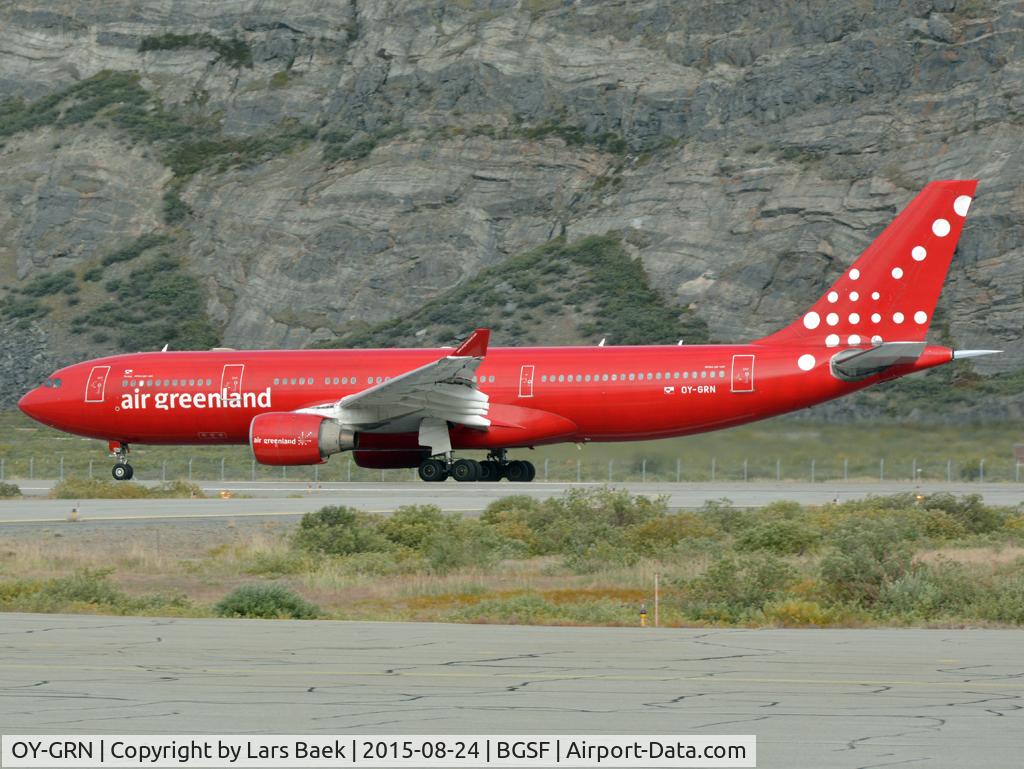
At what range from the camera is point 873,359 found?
34.1 m

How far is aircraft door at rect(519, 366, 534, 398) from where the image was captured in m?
36.4

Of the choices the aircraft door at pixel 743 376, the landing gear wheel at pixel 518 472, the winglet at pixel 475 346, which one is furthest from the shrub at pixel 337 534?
the landing gear wheel at pixel 518 472

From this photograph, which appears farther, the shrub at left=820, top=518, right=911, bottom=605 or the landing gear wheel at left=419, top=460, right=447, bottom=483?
the landing gear wheel at left=419, top=460, right=447, bottom=483

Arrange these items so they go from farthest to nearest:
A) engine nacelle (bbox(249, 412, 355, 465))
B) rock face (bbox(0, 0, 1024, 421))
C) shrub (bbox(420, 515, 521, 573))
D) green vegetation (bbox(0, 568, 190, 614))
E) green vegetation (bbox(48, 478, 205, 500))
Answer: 1. rock face (bbox(0, 0, 1024, 421))
2. green vegetation (bbox(48, 478, 205, 500))
3. engine nacelle (bbox(249, 412, 355, 465))
4. shrub (bbox(420, 515, 521, 573))
5. green vegetation (bbox(0, 568, 190, 614))

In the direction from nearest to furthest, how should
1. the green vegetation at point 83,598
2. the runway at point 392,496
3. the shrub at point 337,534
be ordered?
the green vegetation at point 83,598 → the shrub at point 337,534 → the runway at point 392,496

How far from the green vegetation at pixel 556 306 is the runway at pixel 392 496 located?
3181cm

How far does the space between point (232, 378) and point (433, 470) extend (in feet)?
18.6

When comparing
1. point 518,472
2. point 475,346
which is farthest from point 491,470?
point 475,346

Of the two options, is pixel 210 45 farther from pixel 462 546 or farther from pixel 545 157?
pixel 462 546

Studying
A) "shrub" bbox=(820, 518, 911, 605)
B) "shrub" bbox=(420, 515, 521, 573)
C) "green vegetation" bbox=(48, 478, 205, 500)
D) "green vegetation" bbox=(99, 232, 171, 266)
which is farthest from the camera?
"green vegetation" bbox=(99, 232, 171, 266)

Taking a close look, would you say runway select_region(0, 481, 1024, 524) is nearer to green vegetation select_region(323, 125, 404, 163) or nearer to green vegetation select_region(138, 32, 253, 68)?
green vegetation select_region(323, 125, 404, 163)

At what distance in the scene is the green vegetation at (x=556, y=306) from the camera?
259 ft

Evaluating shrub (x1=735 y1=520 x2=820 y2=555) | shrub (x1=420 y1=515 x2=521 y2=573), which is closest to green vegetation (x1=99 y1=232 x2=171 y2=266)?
shrub (x1=420 y1=515 x2=521 y2=573)

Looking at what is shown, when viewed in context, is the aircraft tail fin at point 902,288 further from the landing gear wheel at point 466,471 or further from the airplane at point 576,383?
the landing gear wheel at point 466,471
